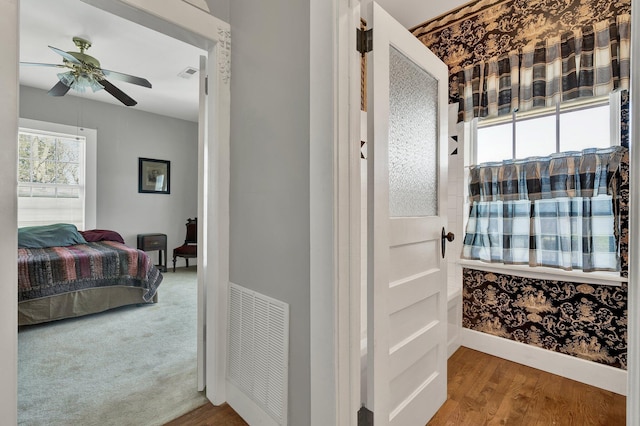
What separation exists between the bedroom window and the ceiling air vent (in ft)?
10.2

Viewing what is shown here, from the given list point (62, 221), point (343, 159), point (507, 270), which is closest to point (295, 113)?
point (343, 159)

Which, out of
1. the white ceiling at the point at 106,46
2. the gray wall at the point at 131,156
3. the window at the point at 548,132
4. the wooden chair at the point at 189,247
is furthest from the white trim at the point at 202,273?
the gray wall at the point at 131,156

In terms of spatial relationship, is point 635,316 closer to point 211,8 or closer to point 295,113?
point 295,113

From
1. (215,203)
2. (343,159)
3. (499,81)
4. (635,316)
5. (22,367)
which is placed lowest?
(22,367)

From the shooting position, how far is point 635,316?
686 millimetres

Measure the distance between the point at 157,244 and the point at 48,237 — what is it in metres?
1.72

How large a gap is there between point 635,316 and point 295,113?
1238 millimetres

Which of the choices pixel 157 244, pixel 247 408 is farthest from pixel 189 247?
pixel 247 408

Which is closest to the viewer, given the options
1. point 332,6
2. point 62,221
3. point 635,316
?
point 635,316

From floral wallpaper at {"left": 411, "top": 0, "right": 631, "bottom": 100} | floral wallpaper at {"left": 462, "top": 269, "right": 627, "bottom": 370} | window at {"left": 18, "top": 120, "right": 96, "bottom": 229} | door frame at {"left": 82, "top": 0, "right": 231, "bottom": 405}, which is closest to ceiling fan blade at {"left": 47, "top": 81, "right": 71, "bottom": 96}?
window at {"left": 18, "top": 120, "right": 96, "bottom": 229}

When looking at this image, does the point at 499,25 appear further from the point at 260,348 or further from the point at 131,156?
the point at 131,156

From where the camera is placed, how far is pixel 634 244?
0.70 metres

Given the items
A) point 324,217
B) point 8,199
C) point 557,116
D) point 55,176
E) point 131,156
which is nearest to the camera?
point 8,199

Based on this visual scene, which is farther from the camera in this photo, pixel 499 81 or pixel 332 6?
pixel 499 81
